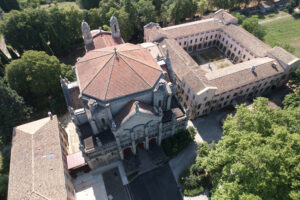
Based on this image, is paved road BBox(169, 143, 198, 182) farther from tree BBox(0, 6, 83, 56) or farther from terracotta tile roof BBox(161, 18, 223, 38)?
tree BBox(0, 6, 83, 56)

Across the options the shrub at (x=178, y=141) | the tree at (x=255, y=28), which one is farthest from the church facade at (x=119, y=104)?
the tree at (x=255, y=28)

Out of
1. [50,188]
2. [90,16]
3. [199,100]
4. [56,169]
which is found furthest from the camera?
[90,16]

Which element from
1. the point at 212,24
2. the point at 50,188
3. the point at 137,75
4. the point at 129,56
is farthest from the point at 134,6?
the point at 50,188

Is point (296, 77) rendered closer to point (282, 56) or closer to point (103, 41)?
point (282, 56)

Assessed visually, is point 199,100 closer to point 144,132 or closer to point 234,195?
point 144,132

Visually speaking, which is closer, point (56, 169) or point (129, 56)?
point (56, 169)

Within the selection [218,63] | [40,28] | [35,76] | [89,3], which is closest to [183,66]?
[218,63]

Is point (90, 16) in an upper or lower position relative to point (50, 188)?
upper
